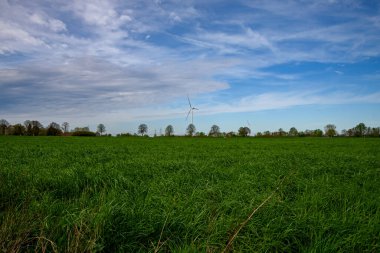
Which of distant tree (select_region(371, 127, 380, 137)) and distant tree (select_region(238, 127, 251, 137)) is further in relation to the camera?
distant tree (select_region(238, 127, 251, 137))

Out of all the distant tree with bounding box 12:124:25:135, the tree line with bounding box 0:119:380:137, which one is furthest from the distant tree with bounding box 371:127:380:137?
the distant tree with bounding box 12:124:25:135

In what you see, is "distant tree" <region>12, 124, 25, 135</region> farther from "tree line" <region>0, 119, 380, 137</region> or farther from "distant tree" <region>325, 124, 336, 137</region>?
"distant tree" <region>325, 124, 336, 137</region>

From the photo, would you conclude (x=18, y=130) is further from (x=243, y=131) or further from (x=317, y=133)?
(x=317, y=133)

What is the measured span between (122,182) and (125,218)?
3.81m

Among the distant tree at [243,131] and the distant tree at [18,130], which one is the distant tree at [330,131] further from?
the distant tree at [18,130]

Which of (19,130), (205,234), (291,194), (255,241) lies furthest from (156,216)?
(19,130)

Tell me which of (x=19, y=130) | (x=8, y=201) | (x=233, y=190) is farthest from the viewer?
(x=19, y=130)

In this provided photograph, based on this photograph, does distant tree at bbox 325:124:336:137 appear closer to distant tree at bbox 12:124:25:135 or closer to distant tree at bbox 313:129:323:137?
distant tree at bbox 313:129:323:137

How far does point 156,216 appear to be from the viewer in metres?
4.87

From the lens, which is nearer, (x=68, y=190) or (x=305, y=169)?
(x=68, y=190)

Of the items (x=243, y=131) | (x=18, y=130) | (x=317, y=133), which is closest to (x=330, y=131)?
(x=317, y=133)

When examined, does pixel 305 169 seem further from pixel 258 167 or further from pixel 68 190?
pixel 68 190

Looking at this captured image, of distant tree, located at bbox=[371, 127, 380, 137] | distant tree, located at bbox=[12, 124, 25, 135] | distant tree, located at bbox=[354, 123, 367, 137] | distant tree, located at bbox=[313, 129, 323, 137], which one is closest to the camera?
distant tree, located at bbox=[12, 124, 25, 135]

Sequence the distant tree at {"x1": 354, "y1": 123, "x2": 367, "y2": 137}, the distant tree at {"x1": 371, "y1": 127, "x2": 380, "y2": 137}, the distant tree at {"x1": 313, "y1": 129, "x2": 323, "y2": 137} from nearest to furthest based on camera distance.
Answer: the distant tree at {"x1": 371, "y1": 127, "x2": 380, "y2": 137} < the distant tree at {"x1": 354, "y1": 123, "x2": 367, "y2": 137} < the distant tree at {"x1": 313, "y1": 129, "x2": 323, "y2": 137}
